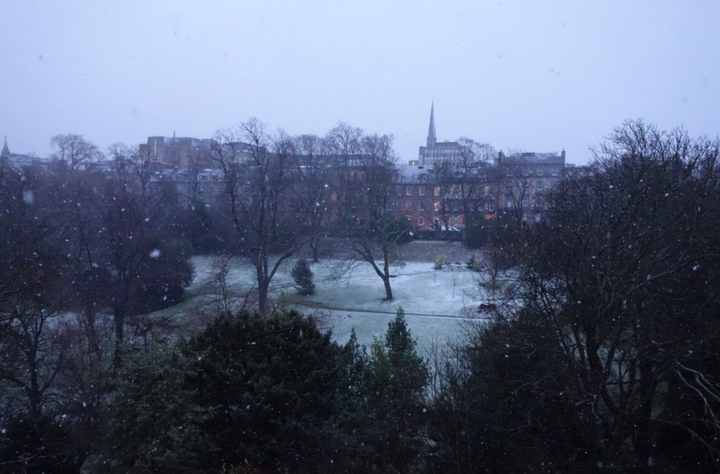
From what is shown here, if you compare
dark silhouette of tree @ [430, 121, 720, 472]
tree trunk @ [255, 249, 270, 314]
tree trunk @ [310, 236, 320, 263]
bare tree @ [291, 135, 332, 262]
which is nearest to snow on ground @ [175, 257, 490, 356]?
tree trunk @ [310, 236, 320, 263]

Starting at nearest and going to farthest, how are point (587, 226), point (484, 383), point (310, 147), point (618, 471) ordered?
point (618, 471), point (484, 383), point (587, 226), point (310, 147)

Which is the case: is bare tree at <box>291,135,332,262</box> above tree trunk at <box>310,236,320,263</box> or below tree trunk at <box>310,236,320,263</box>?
above

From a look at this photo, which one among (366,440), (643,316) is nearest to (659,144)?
(643,316)

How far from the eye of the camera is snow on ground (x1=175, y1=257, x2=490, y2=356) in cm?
1655

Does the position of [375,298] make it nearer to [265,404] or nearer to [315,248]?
[315,248]

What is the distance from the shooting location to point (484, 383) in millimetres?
7961

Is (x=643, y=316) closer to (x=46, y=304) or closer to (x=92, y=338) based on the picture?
(x=92, y=338)

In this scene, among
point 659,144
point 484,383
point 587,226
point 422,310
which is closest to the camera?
point 484,383

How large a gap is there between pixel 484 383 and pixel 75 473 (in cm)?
672

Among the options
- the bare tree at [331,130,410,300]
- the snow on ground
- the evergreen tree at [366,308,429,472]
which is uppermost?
the bare tree at [331,130,410,300]

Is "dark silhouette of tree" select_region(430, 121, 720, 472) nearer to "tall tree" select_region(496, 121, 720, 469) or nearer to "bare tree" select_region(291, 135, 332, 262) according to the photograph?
"tall tree" select_region(496, 121, 720, 469)

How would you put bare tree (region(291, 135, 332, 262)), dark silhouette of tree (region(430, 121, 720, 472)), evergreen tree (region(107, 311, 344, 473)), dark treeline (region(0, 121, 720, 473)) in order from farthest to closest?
bare tree (region(291, 135, 332, 262))
dark silhouette of tree (region(430, 121, 720, 472))
dark treeline (region(0, 121, 720, 473))
evergreen tree (region(107, 311, 344, 473))

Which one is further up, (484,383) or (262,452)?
(484,383)

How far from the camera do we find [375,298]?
20828mm
